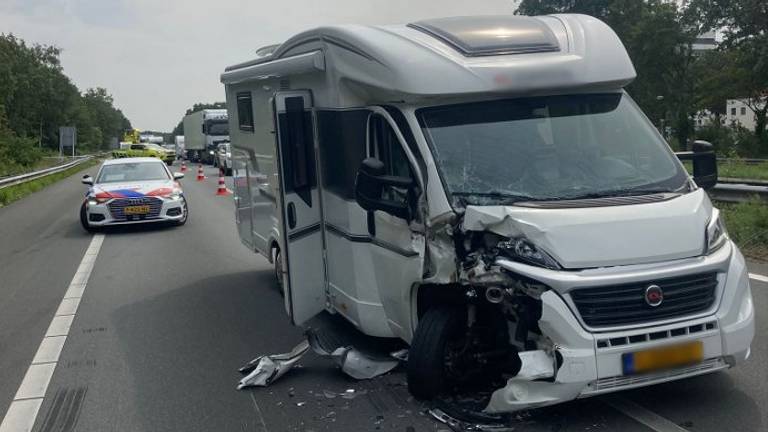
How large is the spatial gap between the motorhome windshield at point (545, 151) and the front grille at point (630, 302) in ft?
2.56

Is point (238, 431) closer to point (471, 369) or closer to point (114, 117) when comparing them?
point (471, 369)

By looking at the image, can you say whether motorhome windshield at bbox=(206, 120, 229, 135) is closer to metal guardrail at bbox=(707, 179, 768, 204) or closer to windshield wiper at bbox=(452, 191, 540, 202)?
metal guardrail at bbox=(707, 179, 768, 204)

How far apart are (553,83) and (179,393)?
3.43 m

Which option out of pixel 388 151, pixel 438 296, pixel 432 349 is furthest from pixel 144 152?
pixel 432 349

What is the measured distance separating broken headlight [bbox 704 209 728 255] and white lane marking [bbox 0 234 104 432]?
4.41 metres

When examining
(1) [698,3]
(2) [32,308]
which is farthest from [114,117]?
(2) [32,308]

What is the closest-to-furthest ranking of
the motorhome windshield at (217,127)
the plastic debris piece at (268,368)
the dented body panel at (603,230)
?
1. the dented body panel at (603,230)
2. the plastic debris piece at (268,368)
3. the motorhome windshield at (217,127)

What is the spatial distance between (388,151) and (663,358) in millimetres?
2366

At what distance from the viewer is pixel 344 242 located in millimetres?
6445

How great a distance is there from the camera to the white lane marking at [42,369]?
18.1 ft

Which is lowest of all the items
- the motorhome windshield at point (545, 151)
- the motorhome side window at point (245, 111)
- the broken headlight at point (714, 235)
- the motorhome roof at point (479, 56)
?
the broken headlight at point (714, 235)

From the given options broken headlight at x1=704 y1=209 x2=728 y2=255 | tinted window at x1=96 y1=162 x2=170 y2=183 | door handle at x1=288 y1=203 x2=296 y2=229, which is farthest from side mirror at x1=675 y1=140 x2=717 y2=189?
tinted window at x1=96 y1=162 x2=170 y2=183

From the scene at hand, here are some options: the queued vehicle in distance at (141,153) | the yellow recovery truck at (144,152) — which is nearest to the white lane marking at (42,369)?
the yellow recovery truck at (144,152)

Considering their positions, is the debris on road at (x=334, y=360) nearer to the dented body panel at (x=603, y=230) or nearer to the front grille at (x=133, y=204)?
the dented body panel at (x=603, y=230)
